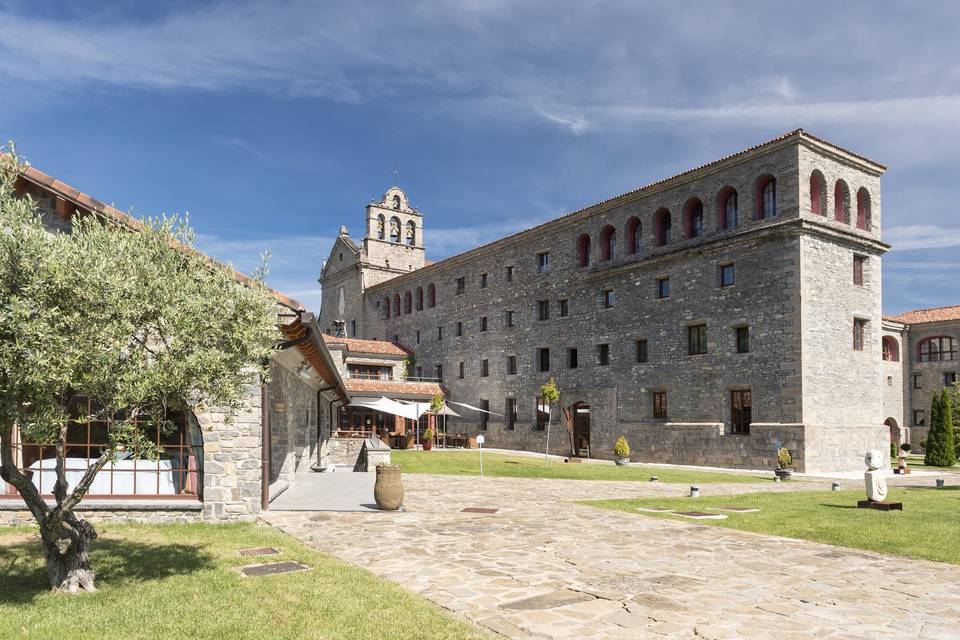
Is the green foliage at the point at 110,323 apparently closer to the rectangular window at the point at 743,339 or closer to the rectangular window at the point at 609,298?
the rectangular window at the point at 743,339

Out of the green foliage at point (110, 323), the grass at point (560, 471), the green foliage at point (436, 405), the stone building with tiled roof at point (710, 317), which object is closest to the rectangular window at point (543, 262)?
the stone building with tiled roof at point (710, 317)

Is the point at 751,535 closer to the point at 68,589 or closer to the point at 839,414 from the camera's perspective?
the point at 68,589

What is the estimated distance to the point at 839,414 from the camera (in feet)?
80.6

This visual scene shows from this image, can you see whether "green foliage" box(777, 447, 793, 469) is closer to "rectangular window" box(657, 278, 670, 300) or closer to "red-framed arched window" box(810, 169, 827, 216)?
"rectangular window" box(657, 278, 670, 300)

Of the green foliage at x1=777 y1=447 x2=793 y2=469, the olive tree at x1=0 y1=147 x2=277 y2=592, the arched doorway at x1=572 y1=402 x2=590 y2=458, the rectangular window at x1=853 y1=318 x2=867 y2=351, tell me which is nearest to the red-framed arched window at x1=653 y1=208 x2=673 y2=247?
the rectangular window at x1=853 y1=318 x2=867 y2=351

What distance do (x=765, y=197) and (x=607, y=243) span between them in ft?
27.8

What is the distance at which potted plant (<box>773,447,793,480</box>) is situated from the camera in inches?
819

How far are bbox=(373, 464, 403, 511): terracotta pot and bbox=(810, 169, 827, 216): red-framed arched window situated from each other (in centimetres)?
1946

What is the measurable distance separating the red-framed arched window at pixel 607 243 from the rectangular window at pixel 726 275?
21.1 feet

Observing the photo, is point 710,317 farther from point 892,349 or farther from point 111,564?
point 111,564

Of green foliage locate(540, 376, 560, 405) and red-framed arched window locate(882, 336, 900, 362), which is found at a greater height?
red-framed arched window locate(882, 336, 900, 362)

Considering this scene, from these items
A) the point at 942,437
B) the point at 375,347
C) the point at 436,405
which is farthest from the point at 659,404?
the point at 375,347

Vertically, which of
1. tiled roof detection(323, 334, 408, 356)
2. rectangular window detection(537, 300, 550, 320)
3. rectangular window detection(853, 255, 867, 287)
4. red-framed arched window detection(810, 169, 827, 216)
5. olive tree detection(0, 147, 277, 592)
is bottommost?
olive tree detection(0, 147, 277, 592)

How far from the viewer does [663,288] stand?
2930cm
